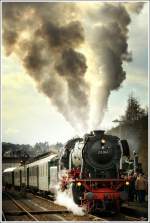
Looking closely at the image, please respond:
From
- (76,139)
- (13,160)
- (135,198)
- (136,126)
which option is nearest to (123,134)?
(136,126)

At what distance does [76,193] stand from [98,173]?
0.95 m

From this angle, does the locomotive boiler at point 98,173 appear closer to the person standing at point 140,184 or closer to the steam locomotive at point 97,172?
the steam locomotive at point 97,172

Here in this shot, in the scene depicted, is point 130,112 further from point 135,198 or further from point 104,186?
point 104,186

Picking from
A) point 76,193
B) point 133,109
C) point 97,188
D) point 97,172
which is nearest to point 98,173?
point 97,172

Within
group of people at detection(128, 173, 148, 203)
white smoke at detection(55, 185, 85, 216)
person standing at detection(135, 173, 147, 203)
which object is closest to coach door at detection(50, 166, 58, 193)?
white smoke at detection(55, 185, 85, 216)

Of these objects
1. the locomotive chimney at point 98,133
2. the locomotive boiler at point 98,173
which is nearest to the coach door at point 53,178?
the locomotive boiler at point 98,173

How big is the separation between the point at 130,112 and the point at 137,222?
20.8m

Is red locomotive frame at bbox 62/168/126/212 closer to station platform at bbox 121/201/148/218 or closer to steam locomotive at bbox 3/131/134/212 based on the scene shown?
steam locomotive at bbox 3/131/134/212

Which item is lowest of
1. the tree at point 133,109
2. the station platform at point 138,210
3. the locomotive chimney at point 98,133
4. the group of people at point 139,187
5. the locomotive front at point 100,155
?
the station platform at point 138,210

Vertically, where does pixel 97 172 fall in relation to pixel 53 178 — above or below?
above

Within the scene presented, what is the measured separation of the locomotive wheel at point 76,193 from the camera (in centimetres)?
1365

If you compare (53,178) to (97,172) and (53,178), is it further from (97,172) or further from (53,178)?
(97,172)

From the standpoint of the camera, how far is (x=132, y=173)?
55.4 ft

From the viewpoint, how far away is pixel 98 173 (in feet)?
45.9
